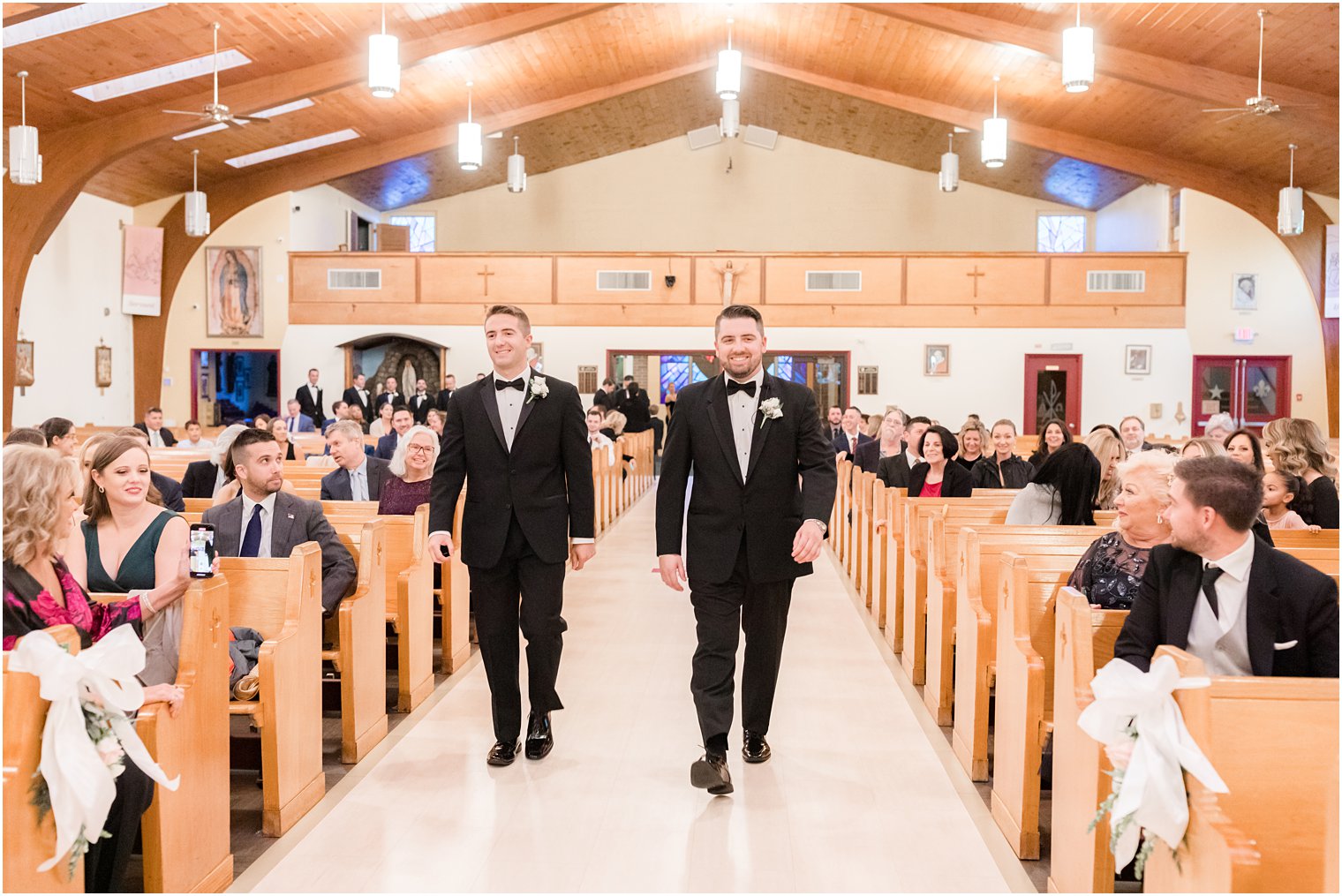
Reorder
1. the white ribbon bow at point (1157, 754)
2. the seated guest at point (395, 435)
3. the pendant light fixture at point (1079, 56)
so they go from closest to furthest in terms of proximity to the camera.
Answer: the white ribbon bow at point (1157, 754)
the seated guest at point (395, 435)
the pendant light fixture at point (1079, 56)

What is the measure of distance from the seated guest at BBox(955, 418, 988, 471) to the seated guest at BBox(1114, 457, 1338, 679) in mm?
4707

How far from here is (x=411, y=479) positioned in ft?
17.7

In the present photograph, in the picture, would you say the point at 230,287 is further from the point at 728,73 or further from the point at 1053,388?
the point at 1053,388

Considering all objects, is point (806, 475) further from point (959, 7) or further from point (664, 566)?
point (959, 7)

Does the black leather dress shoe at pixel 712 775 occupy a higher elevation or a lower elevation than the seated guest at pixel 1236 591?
lower

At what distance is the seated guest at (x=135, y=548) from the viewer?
3.00 m

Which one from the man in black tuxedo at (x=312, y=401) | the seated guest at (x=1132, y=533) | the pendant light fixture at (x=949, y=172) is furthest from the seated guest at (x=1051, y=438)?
the man in black tuxedo at (x=312, y=401)

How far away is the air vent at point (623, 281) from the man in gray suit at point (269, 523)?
539 inches

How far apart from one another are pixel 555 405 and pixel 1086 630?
1904 mm

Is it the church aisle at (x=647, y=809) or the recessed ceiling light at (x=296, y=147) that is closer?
the church aisle at (x=647, y=809)

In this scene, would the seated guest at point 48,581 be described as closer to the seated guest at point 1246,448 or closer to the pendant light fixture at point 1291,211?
the seated guest at point 1246,448

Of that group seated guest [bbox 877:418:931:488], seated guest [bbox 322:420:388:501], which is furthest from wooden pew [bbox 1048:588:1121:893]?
seated guest [bbox 877:418:931:488]


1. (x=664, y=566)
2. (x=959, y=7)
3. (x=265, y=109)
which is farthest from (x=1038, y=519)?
(x=265, y=109)

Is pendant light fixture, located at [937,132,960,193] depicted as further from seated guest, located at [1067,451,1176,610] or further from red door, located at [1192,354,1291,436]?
seated guest, located at [1067,451,1176,610]
